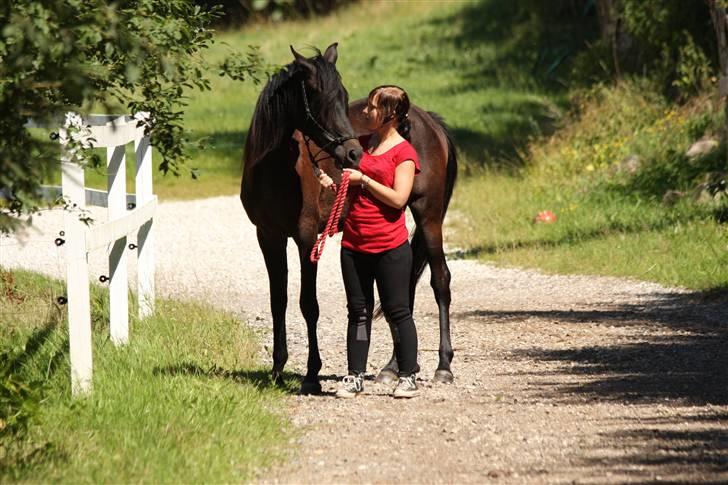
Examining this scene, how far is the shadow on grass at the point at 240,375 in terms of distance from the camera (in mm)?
7895

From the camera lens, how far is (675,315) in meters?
10.8

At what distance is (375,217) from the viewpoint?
7.57m

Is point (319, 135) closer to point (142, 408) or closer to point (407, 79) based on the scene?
point (142, 408)

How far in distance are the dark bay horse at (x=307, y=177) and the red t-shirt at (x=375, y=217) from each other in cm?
21

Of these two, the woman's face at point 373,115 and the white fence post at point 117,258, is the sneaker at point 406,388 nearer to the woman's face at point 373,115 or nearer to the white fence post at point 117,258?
the woman's face at point 373,115

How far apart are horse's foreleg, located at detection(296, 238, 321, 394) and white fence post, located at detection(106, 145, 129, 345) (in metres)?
1.40

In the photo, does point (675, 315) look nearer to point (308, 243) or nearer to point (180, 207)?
point (308, 243)

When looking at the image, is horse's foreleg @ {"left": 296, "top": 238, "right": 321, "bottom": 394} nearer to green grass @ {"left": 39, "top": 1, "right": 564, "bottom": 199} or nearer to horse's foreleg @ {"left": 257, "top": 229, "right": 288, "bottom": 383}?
horse's foreleg @ {"left": 257, "top": 229, "right": 288, "bottom": 383}

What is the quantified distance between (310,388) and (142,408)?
52.1 inches

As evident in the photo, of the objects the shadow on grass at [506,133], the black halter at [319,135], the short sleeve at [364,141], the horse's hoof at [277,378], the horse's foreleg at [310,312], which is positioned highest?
the black halter at [319,135]

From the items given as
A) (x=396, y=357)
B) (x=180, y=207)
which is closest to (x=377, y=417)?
(x=396, y=357)

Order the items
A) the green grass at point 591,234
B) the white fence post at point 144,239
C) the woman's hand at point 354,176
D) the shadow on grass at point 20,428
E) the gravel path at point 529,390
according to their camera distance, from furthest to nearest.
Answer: the green grass at point 591,234
the white fence post at point 144,239
the woman's hand at point 354,176
the gravel path at point 529,390
the shadow on grass at point 20,428

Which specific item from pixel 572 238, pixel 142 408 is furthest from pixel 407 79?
pixel 142 408

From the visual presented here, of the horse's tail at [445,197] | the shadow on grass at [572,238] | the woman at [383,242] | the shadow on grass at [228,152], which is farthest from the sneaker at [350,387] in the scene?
the shadow on grass at [228,152]
